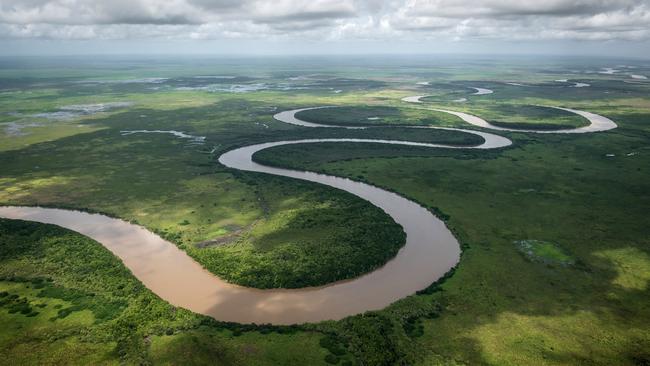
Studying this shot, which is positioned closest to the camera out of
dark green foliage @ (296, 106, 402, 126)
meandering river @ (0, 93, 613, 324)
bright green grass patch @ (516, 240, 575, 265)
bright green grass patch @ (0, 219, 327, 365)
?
bright green grass patch @ (0, 219, 327, 365)

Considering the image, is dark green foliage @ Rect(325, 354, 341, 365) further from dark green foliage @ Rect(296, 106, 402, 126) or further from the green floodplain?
dark green foliage @ Rect(296, 106, 402, 126)

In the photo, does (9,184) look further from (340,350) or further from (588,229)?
(588,229)

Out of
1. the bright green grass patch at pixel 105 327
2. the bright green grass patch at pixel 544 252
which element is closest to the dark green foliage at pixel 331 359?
the bright green grass patch at pixel 105 327

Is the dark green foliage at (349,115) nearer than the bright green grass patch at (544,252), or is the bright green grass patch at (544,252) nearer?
the bright green grass patch at (544,252)

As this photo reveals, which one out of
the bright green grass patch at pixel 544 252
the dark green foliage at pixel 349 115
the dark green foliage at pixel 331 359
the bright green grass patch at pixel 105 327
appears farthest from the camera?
the dark green foliage at pixel 349 115

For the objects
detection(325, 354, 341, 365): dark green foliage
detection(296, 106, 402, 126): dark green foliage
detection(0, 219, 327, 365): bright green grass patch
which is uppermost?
detection(296, 106, 402, 126): dark green foliage

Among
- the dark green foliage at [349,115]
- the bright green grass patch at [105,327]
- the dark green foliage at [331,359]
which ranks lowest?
the dark green foliage at [331,359]

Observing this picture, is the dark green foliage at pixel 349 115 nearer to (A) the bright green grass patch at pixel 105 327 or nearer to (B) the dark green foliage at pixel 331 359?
(A) the bright green grass patch at pixel 105 327

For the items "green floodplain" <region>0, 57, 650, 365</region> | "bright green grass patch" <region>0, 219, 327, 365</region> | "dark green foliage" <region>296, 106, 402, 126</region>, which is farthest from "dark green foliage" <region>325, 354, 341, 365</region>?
"dark green foliage" <region>296, 106, 402, 126</region>

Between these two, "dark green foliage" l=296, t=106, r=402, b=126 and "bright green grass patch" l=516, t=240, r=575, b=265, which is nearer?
"bright green grass patch" l=516, t=240, r=575, b=265

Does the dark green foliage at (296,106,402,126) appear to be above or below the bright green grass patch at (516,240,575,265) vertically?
above
